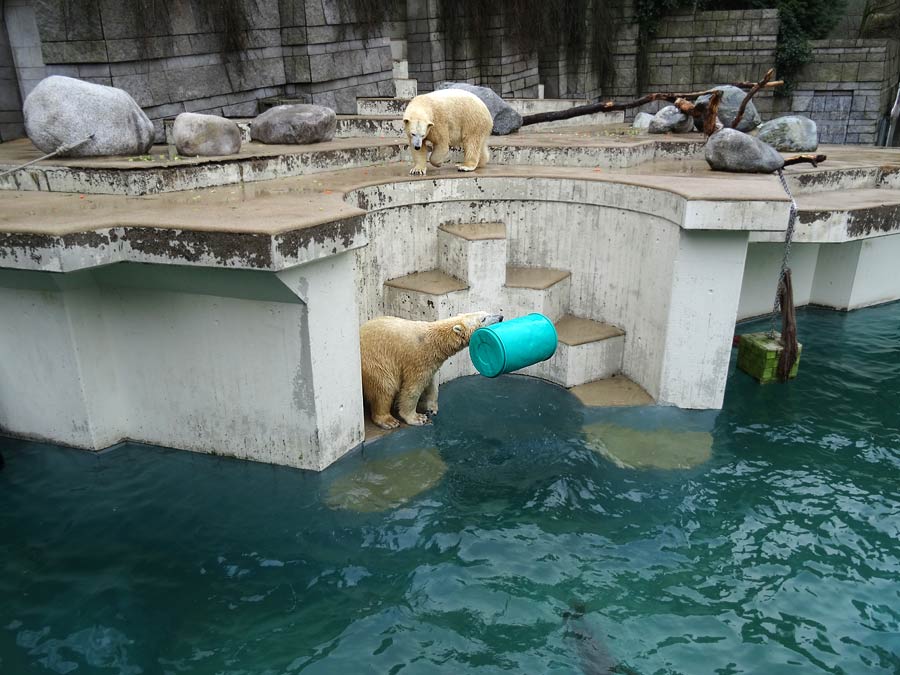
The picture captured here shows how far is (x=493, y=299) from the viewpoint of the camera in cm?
852

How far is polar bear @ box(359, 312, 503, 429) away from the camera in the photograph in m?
6.84

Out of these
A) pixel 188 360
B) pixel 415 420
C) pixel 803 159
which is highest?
pixel 803 159

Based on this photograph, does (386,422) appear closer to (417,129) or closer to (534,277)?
(534,277)

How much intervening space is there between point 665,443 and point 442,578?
3065mm

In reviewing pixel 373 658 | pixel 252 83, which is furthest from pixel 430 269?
pixel 252 83

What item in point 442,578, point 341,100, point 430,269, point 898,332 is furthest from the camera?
point 341,100

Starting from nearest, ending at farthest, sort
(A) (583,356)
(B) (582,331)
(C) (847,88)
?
(A) (583,356), (B) (582,331), (C) (847,88)

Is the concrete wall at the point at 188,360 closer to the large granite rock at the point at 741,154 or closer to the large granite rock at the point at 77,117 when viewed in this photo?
the large granite rock at the point at 77,117

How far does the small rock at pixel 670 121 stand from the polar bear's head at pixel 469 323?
26.9ft

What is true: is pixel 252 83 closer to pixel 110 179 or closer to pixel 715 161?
pixel 110 179

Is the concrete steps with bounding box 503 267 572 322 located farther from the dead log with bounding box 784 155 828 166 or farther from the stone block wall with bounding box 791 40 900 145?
the stone block wall with bounding box 791 40 900 145

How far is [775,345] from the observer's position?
8258 millimetres

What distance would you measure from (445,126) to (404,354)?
3.37 meters

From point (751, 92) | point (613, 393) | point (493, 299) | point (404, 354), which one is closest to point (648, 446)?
point (613, 393)
